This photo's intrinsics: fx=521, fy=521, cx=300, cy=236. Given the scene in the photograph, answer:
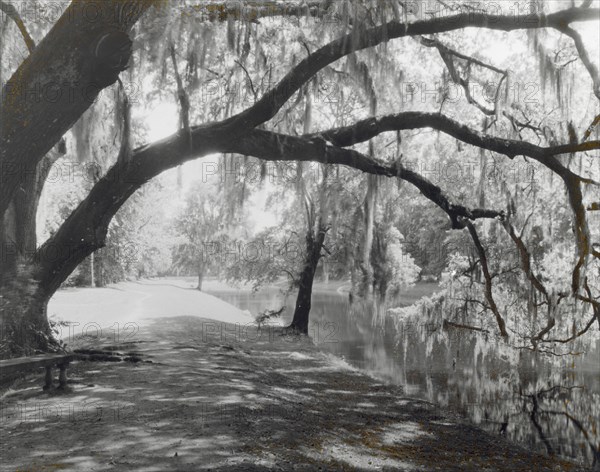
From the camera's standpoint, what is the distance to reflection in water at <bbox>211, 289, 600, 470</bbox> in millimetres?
8961

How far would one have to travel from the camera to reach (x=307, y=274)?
16969mm

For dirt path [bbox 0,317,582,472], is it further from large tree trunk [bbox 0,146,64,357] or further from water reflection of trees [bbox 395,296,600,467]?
water reflection of trees [bbox 395,296,600,467]

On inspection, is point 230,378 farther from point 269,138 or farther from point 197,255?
point 197,255

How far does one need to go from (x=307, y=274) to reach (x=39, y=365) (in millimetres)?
11469

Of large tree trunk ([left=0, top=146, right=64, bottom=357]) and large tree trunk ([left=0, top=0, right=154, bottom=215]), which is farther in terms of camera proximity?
large tree trunk ([left=0, top=146, right=64, bottom=357])

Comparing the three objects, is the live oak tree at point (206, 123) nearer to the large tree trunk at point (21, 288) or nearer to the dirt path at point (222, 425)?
the large tree trunk at point (21, 288)

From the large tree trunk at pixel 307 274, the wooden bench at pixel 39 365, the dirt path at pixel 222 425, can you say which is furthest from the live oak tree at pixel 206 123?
the large tree trunk at pixel 307 274

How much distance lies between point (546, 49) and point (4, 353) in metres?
8.73

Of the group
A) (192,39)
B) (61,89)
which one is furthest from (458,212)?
(61,89)

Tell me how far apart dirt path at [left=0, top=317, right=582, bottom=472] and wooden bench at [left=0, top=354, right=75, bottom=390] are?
0.71 feet

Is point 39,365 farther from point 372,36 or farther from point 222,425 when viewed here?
point 372,36

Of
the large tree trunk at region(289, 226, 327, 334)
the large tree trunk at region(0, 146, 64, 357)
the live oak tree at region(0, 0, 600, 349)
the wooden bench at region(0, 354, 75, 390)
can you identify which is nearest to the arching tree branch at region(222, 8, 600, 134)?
the live oak tree at region(0, 0, 600, 349)

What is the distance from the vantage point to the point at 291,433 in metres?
5.50

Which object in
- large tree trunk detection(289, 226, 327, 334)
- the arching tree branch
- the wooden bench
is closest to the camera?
the wooden bench
